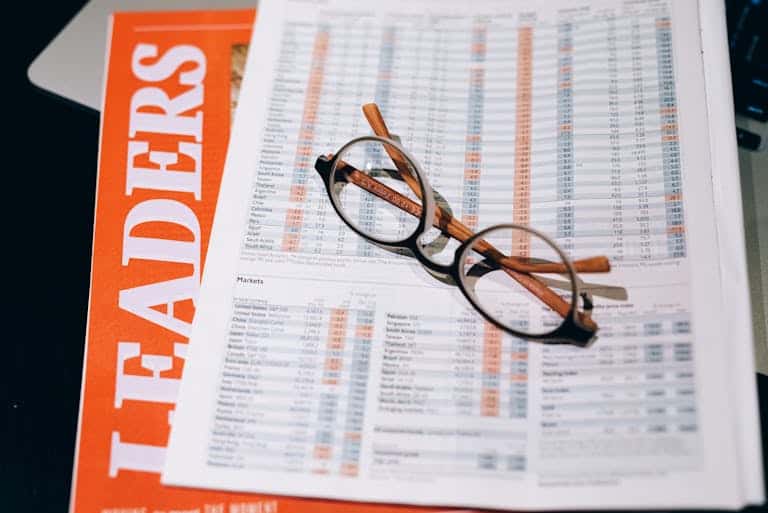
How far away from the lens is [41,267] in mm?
589

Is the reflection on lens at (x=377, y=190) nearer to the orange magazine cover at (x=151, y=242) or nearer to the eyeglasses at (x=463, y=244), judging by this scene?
the eyeglasses at (x=463, y=244)

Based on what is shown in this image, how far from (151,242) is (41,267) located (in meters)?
0.09

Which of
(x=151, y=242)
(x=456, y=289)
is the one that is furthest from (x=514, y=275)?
(x=151, y=242)

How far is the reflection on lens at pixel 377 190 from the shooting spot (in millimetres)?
544

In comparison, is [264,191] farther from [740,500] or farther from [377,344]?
[740,500]

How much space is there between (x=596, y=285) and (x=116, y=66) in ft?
1.35

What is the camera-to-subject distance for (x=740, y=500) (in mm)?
438

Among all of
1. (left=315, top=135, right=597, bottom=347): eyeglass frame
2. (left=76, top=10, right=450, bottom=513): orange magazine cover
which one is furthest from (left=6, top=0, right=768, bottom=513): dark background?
(left=315, top=135, right=597, bottom=347): eyeglass frame

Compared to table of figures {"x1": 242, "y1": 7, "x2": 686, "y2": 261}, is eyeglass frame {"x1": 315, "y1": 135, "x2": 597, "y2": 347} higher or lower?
lower

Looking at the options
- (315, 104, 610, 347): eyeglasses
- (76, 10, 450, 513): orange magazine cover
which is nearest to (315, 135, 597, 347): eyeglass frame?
(315, 104, 610, 347): eyeglasses

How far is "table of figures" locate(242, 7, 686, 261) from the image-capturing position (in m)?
0.53

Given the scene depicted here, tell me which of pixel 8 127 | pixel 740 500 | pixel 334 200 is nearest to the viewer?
pixel 740 500

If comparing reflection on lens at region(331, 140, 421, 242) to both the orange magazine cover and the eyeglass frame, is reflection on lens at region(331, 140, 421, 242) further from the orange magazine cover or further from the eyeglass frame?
the orange magazine cover

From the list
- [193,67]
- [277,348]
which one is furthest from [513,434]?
[193,67]
